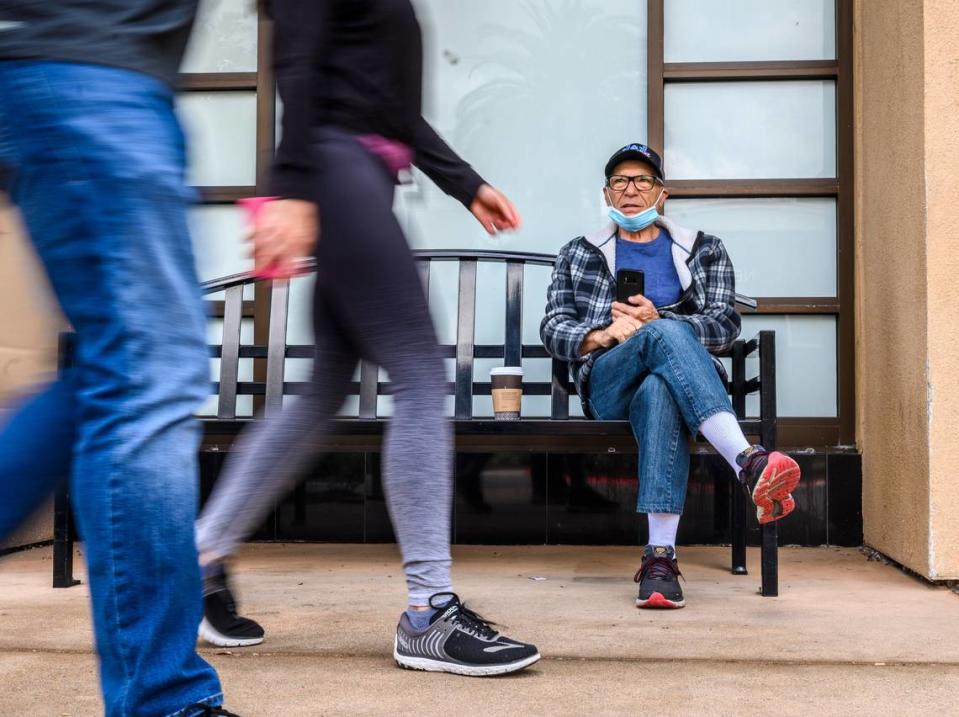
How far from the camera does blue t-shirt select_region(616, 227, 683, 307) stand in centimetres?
371

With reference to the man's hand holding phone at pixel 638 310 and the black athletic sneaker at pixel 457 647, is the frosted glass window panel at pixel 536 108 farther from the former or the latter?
the black athletic sneaker at pixel 457 647

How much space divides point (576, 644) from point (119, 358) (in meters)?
1.47

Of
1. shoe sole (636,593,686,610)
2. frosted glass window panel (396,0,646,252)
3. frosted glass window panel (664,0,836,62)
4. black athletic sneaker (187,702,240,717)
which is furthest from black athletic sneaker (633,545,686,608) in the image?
frosted glass window panel (664,0,836,62)

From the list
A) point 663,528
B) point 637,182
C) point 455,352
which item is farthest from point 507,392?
point 637,182

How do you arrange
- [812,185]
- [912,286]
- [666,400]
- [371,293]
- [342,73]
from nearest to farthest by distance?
1. [371,293]
2. [342,73]
3. [666,400]
4. [912,286]
5. [812,185]

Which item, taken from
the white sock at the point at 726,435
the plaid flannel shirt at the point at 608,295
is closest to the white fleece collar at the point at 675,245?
the plaid flannel shirt at the point at 608,295

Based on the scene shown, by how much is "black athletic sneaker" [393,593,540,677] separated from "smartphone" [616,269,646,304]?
1627 mm

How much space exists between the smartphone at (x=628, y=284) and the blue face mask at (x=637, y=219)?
206 mm

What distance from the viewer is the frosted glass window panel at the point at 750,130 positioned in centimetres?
447

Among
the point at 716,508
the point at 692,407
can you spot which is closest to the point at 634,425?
the point at 692,407

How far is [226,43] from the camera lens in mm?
4789

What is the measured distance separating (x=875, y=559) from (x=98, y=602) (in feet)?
10.4

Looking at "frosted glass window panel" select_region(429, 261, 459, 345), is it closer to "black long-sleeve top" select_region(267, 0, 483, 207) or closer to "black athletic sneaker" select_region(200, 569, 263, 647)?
"black long-sleeve top" select_region(267, 0, 483, 207)

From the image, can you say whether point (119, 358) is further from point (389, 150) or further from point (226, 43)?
point (226, 43)
